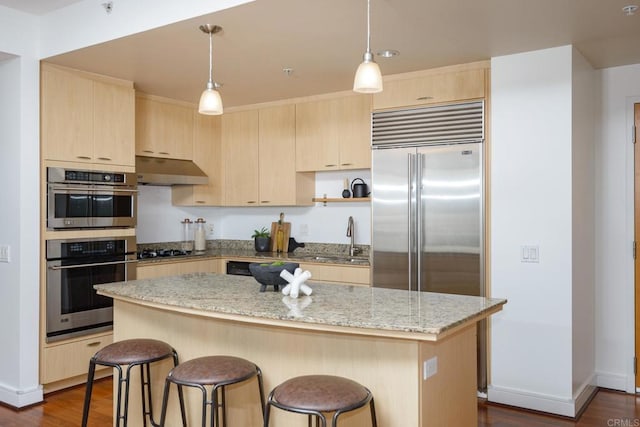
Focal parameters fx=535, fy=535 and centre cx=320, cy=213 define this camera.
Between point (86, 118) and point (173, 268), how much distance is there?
1.56 m

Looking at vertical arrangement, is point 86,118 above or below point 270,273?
above

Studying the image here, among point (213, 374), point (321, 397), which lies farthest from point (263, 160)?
point (321, 397)

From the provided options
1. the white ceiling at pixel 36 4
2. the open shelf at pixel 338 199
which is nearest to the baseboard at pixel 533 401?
the open shelf at pixel 338 199

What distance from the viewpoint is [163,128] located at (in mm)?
5258

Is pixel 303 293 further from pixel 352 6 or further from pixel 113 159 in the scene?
pixel 113 159

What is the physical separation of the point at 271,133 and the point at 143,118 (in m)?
1.25

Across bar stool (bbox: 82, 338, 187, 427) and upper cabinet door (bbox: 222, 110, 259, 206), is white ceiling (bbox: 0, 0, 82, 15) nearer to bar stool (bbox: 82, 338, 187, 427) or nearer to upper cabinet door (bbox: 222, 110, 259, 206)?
upper cabinet door (bbox: 222, 110, 259, 206)

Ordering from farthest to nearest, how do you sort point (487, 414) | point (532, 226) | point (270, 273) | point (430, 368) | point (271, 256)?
Answer: point (271, 256)
point (532, 226)
point (487, 414)
point (270, 273)
point (430, 368)

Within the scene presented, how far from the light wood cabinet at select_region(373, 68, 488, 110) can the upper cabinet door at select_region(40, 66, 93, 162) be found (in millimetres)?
2339

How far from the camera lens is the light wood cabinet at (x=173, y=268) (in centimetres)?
474

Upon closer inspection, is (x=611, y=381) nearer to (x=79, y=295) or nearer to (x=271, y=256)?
(x=271, y=256)

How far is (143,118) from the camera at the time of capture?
5.09 m

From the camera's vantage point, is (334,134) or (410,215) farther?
(334,134)

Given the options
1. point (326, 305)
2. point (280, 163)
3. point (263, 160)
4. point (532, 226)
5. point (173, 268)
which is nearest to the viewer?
point (326, 305)
